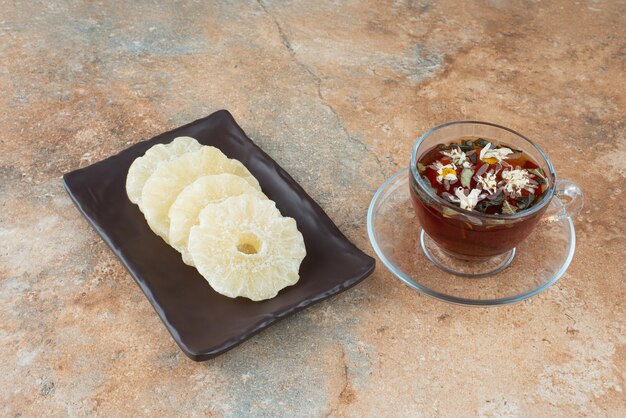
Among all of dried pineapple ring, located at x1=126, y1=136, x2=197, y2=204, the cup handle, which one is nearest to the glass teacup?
the cup handle

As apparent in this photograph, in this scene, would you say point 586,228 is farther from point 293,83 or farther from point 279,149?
point 293,83

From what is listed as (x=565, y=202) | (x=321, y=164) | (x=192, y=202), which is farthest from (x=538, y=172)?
(x=192, y=202)

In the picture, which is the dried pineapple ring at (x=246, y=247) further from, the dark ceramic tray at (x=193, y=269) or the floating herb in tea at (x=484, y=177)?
the floating herb in tea at (x=484, y=177)

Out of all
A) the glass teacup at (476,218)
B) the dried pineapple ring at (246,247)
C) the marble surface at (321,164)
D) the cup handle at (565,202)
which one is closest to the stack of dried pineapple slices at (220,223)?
the dried pineapple ring at (246,247)

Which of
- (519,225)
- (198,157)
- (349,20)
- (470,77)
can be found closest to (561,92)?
(470,77)

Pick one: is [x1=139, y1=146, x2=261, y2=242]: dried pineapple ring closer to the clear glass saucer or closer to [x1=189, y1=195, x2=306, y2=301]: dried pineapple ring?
[x1=189, y1=195, x2=306, y2=301]: dried pineapple ring

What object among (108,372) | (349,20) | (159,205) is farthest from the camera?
(349,20)
